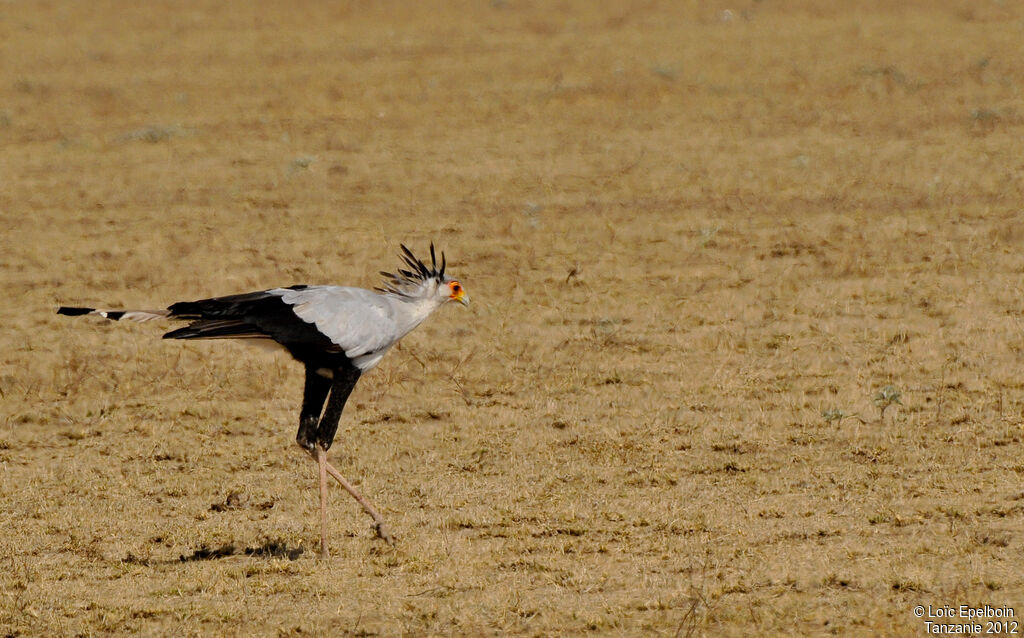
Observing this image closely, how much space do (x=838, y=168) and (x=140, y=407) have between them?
1035cm

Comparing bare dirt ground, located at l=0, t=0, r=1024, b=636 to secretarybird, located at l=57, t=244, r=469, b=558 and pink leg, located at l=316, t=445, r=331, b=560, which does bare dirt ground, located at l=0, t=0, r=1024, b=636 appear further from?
secretarybird, located at l=57, t=244, r=469, b=558

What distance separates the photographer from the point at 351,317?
24.0ft

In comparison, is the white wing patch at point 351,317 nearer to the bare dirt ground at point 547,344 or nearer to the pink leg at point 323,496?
the pink leg at point 323,496

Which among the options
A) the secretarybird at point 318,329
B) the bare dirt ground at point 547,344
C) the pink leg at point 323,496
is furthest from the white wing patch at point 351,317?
the bare dirt ground at point 547,344

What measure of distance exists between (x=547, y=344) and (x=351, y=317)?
4.25 m

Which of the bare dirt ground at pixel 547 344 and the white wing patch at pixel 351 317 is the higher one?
the white wing patch at pixel 351 317

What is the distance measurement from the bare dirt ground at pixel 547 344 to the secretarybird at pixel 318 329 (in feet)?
2.14

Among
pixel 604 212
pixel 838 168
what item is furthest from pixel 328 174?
pixel 838 168

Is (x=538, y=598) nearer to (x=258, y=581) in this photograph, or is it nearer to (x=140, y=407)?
(x=258, y=581)

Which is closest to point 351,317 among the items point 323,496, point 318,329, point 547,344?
point 318,329

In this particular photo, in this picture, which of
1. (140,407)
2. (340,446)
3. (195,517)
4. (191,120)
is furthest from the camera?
(191,120)

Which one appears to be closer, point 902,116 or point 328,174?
point 328,174

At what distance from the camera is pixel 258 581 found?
671 cm

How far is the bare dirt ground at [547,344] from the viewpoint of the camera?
21.9 ft
